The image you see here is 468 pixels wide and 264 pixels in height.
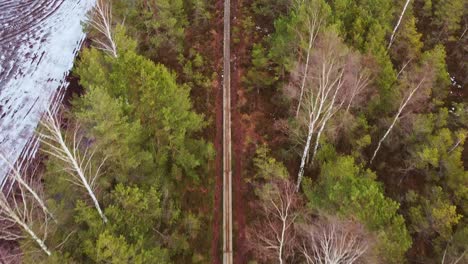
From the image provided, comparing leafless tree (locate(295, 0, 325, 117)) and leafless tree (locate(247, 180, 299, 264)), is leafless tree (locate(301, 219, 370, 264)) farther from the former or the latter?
leafless tree (locate(295, 0, 325, 117))

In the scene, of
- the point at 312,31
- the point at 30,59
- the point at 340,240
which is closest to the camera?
the point at 340,240

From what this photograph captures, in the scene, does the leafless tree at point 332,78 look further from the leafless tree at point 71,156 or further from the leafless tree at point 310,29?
the leafless tree at point 71,156

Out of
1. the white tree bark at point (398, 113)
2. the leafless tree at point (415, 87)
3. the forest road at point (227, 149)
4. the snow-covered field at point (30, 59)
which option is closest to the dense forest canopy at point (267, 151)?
the leafless tree at point (415, 87)

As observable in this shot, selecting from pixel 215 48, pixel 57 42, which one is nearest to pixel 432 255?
pixel 215 48

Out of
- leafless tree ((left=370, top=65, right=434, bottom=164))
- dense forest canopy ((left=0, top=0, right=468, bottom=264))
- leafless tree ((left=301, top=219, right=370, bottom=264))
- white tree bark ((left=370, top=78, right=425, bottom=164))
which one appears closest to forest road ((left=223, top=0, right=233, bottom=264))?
dense forest canopy ((left=0, top=0, right=468, bottom=264))

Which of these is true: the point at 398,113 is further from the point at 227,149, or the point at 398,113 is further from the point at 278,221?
the point at 227,149

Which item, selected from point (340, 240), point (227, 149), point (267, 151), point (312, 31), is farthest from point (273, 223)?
point (312, 31)
